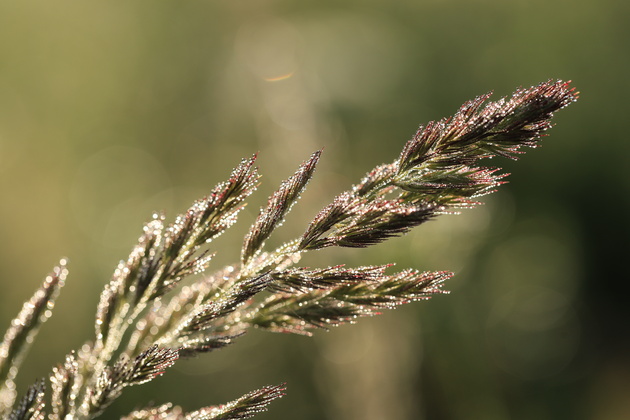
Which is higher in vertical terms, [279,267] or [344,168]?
[344,168]

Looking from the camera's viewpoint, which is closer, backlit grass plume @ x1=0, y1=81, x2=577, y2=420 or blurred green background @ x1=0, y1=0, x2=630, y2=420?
backlit grass plume @ x1=0, y1=81, x2=577, y2=420

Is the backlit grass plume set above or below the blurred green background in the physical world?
below

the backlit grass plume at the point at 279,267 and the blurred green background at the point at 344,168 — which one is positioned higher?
the blurred green background at the point at 344,168

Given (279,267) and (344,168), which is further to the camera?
(344,168)

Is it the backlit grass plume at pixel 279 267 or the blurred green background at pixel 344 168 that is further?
the blurred green background at pixel 344 168
